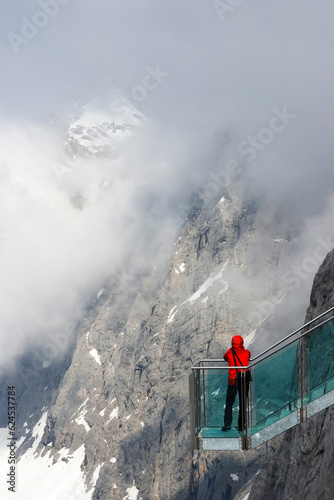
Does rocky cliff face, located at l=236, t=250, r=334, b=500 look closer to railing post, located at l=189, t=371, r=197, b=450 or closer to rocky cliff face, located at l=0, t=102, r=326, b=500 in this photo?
railing post, located at l=189, t=371, r=197, b=450

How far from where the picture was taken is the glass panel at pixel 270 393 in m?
14.3

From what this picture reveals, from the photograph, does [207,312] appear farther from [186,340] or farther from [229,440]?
[229,440]

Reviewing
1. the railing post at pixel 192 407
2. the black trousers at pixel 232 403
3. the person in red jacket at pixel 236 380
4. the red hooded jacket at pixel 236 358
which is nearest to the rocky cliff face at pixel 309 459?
the black trousers at pixel 232 403

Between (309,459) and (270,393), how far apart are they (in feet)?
→ 32.7

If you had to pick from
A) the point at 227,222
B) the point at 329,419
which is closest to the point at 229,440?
the point at 329,419

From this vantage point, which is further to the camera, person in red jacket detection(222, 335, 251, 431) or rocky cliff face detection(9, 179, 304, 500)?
rocky cliff face detection(9, 179, 304, 500)

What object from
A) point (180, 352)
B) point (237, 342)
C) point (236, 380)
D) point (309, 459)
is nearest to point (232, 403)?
point (236, 380)

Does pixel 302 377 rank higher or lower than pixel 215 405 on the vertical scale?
higher

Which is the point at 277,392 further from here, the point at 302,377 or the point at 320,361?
the point at 320,361

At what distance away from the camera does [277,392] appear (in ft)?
47.1

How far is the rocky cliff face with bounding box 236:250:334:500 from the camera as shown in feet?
56.4

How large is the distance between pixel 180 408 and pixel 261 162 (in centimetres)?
7963

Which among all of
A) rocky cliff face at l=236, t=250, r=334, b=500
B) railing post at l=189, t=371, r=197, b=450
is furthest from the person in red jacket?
rocky cliff face at l=236, t=250, r=334, b=500

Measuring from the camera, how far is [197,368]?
48.0 feet
